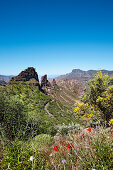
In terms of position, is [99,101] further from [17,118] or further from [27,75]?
[27,75]

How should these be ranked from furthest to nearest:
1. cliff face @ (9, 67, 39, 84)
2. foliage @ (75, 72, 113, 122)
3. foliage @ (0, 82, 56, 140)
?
1. cliff face @ (9, 67, 39, 84)
2. foliage @ (75, 72, 113, 122)
3. foliage @ (0, 82, 56, 140)

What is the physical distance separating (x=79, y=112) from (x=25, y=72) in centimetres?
15024

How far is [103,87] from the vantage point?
1242 centimetres

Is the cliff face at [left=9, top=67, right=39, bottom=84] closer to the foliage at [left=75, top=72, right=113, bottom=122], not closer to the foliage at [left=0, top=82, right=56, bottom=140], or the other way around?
the foliage at [left=0, top=82, right=56, bottom=140]

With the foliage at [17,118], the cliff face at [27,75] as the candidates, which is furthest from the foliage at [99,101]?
the cliff face at [27,75]

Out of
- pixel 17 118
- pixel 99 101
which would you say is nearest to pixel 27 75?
pixel 17 118

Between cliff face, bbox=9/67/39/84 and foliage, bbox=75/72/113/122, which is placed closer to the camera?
foliage, bbox=75/72/113/122

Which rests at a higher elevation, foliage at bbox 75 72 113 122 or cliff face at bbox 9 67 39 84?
cliff face at bbox 9 67 39 84

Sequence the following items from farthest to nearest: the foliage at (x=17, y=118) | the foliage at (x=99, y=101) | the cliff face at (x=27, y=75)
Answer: the cliff face at (x=27, y=75), the foliage at (x=99, y=101), the foliage at (x=17, y=118)

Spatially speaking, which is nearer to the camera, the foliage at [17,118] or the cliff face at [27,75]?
the foliage at [17,118]

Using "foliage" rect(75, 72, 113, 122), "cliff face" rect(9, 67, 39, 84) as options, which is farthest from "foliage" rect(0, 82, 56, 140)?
"cliff face" rect(9, 67, 39, 84)

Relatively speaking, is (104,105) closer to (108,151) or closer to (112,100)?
(112,100)

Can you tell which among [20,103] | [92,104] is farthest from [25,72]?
[92,104]

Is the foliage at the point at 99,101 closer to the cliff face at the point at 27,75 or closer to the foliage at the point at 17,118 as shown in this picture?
the foliage at the point at 17,118
